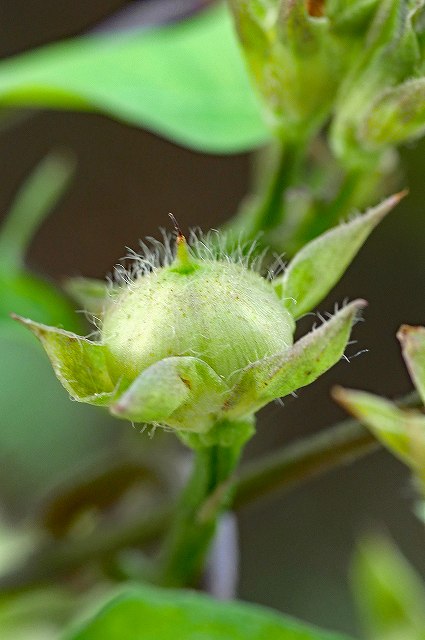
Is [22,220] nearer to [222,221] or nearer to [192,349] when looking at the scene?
[192,349]

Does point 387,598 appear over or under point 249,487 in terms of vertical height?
under

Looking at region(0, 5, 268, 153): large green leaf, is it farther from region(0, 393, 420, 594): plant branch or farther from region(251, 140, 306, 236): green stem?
region(0, 393, 420, 594): plant branch

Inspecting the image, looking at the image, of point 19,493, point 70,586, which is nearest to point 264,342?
point 70,586

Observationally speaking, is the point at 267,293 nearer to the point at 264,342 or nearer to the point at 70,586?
the point at 264,342

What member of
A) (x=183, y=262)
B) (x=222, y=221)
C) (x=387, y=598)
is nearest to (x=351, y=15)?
(x=183, y=262)

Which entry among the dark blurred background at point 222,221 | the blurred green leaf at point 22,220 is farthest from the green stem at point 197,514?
the dark blurred background at point 222,221

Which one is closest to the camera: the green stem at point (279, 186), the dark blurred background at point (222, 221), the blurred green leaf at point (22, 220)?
the green stem at point (279, 186)

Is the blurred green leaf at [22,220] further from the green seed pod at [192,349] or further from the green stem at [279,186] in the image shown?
the green seed pod at [192,349]
